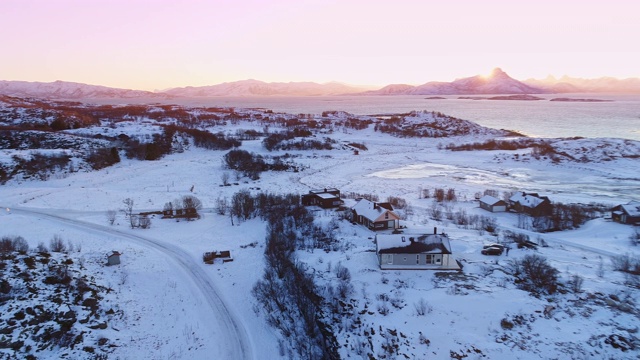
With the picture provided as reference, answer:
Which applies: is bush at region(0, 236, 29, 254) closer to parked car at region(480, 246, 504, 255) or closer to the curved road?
the curved road

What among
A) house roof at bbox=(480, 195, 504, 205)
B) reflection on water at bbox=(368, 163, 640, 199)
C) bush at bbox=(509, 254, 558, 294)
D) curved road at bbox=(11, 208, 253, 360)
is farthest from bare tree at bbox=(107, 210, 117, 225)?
reflection on water at bbox=(368, 163, 640, 199)

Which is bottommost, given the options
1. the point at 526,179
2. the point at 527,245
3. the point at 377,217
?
the point at 526,179

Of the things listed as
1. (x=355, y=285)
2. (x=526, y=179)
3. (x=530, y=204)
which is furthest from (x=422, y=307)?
(x=526, y=179)

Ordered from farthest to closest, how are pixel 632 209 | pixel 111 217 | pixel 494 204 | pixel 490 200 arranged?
1. pixel 490 200
2. pixel 494 204
3. pixel 111 217
4. pixel 632 209

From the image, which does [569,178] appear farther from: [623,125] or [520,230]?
[623,125]

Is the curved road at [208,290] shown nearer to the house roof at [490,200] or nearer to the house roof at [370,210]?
the house roof at [370,210]

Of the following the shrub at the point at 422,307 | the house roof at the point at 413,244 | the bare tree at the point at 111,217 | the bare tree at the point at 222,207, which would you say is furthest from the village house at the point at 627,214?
the bare tree at the point at 111,217

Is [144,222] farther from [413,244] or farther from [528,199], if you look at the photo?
[528,199]
